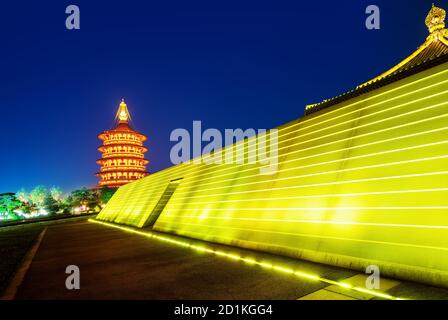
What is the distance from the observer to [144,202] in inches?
698

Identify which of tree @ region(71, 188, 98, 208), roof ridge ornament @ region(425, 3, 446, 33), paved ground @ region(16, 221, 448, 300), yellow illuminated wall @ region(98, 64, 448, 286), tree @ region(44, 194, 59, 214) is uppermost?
roof ridge ornament @ region(425, 3, 446, 33)

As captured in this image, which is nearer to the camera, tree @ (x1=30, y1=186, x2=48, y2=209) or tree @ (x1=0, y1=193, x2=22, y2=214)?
tree @ (x1=0, y1=193, x2=22, y2=214)

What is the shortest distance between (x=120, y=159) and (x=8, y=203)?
126 ft

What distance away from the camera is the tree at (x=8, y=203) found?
8264cm

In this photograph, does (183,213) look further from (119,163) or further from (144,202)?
(119,163)

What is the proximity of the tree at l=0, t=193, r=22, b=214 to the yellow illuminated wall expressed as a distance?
9902cm

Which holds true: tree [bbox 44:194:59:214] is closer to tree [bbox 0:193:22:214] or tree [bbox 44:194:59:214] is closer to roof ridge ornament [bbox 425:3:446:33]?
tree [bbox 0:193:22:214]

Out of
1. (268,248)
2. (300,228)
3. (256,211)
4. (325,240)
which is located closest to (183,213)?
(256,211)

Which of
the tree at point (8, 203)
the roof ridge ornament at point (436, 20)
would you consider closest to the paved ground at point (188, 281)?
the roof ridge ornament at point (436, 20)

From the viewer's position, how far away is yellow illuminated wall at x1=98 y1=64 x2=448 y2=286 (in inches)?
154

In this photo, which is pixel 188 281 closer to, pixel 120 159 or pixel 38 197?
Answer: pixel 120 159

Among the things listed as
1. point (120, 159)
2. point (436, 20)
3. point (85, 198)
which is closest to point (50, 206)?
point (85, 198)

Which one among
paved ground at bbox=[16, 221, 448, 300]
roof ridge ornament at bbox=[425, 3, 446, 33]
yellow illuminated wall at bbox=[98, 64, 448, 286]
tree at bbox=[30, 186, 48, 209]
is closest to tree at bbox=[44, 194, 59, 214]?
tree at bbox=[30, 186, 48, 209]
